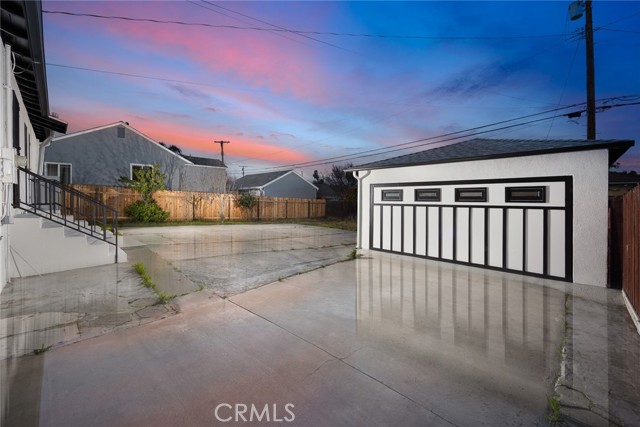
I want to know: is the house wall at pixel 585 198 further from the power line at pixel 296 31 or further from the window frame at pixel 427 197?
the power line at pixel 296 31

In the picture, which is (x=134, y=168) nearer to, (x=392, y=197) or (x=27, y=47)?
(x=27, y=47)

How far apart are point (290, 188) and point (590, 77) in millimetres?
25609

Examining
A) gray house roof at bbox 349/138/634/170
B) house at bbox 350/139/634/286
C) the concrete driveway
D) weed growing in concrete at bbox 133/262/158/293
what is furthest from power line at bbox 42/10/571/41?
the concrete driveway

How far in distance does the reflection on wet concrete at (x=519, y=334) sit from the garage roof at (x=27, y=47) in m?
5.69

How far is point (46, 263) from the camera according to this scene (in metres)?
5.42

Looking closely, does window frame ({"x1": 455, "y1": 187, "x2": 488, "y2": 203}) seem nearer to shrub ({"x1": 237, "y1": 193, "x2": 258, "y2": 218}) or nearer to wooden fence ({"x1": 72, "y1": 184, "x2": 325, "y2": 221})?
wooden fence ({"x1": 72, "y1": 184, "x2": 325, "y2": 221})

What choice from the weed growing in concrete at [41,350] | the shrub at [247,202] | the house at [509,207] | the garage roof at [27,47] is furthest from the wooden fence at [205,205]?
the weed growing in concrete at [41,350]

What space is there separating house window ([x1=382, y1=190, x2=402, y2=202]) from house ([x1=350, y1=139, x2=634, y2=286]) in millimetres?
29

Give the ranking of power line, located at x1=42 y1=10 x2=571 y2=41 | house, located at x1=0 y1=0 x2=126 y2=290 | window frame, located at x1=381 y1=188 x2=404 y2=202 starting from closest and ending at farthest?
house, located at x1=0 y1=0 x2=126 y2=290 < power line, located at x1=42 y1=10 x2=571 y2=41 < window frame, located at x1=381 y1=188 x2=404 y2=202

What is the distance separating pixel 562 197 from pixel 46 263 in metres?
9.79

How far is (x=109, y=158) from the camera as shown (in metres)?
18.2

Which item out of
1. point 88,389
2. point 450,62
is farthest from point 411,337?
point 450,62

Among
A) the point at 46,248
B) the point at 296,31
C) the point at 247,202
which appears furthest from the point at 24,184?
the point at 247,202

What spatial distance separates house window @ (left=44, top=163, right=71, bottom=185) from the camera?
16.5 m
